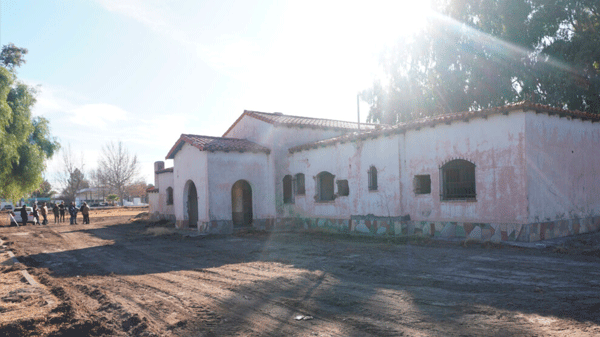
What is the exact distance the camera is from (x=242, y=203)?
21500 mm

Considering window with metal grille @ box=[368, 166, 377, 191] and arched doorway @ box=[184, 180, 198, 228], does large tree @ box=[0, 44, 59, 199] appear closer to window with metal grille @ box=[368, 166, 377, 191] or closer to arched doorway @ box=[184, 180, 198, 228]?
arched doorway @ box=[184, 180, 198, 228]

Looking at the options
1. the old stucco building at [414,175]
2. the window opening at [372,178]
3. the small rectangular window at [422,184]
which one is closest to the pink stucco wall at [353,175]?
the old stucco building at [414,175]

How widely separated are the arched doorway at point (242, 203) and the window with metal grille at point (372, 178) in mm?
8131

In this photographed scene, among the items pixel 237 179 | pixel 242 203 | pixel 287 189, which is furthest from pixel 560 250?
pixel 242 203

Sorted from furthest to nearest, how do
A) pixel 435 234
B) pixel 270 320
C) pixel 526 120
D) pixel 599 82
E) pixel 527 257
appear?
pixel 599 82, pixel 435 234, pixel 526 120, pixel 527 257, pixel 270 320

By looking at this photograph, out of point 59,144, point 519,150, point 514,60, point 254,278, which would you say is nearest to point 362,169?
point 519,150

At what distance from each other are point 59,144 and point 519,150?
66.5 ft

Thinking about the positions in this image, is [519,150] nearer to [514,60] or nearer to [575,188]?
[575,188]

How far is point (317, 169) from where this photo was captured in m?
17.9

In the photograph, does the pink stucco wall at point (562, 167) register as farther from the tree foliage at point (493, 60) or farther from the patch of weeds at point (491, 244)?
the tree foliage at point (493, 60)

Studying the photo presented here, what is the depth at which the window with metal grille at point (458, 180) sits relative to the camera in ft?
40.5

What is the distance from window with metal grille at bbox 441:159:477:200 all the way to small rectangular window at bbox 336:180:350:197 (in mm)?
4694

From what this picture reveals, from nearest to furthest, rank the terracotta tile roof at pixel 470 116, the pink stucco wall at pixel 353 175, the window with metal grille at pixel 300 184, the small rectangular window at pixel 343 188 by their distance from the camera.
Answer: the terracotta tile roof at pixel 470 116
the pink stucco wall at pixel 353 175
the small rectangular window at pixel 343 188
the window with metal grille at pixel 300 184

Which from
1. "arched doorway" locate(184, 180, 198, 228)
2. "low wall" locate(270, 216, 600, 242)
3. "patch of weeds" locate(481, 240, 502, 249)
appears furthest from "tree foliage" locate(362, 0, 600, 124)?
"arched doorway" locate(184, 180, 198, 228)
